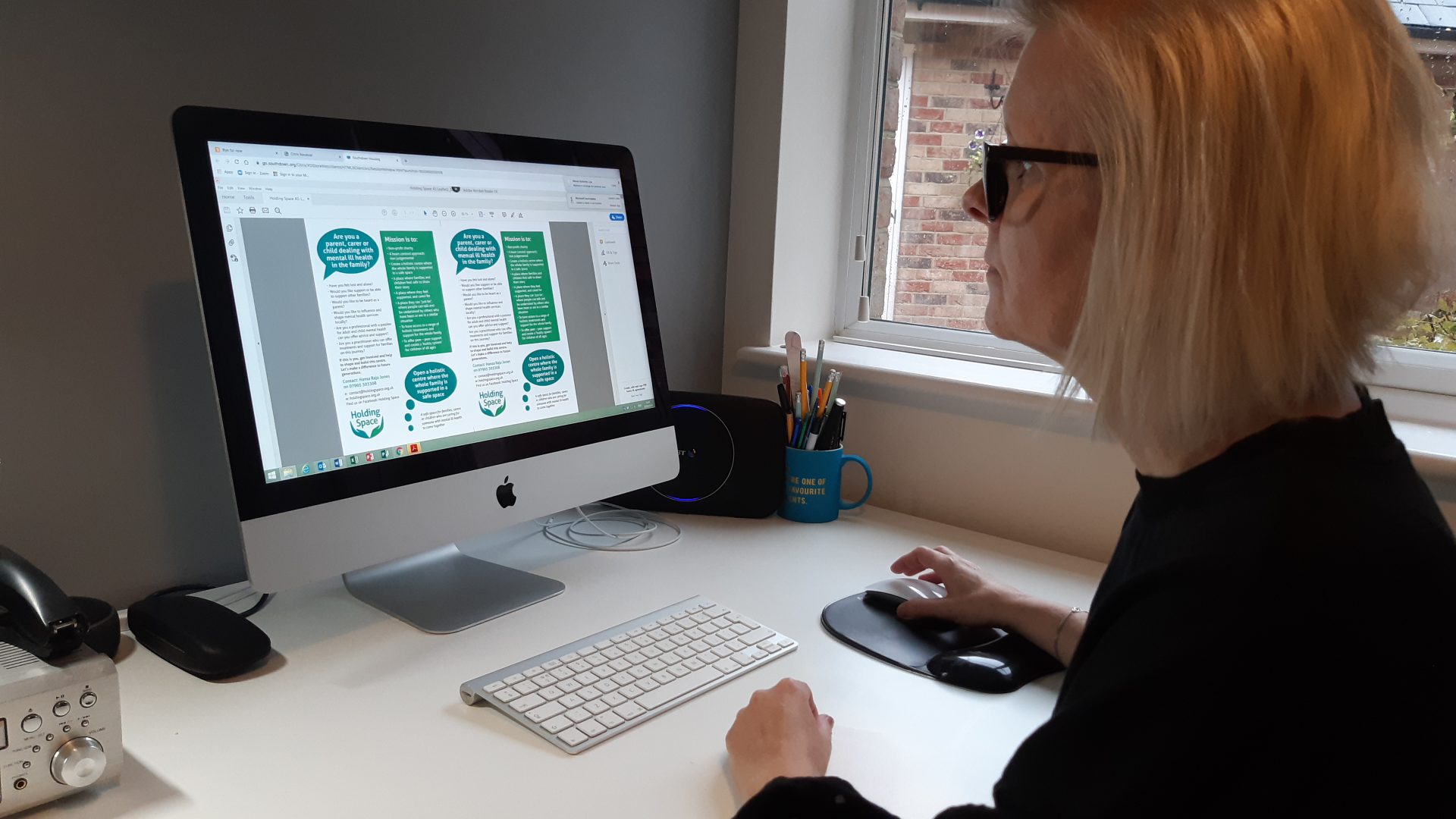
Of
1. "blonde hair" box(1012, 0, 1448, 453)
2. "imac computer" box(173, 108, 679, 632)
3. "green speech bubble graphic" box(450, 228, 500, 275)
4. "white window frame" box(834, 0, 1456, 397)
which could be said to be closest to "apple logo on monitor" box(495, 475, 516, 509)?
"imac computer" box(173, 108, 679, 632)

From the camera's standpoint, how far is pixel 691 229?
66.8 inches

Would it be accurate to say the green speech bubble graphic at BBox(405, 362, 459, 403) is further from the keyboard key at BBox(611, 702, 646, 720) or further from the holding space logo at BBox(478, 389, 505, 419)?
the keyboard key at BBox(611, 702, 646, 720)

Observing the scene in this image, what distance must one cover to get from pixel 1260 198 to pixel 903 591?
623 millimetres

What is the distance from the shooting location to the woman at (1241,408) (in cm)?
54

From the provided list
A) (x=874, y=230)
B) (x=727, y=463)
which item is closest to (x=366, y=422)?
(x=727, y=463)

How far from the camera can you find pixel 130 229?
103 centimetres

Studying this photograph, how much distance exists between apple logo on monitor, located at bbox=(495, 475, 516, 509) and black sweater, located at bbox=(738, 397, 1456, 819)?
0.64 metres

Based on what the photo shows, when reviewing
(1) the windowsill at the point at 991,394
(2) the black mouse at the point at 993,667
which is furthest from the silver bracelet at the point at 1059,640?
(1) the windowsill at the point at 991,394

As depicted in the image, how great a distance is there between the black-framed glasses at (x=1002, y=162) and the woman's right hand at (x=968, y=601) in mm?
453

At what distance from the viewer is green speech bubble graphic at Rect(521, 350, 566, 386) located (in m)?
1.14

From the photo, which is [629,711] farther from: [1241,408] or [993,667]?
[1241,408]

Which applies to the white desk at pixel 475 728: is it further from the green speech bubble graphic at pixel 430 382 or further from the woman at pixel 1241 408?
the green speech bubble graphic at pixel 430 382

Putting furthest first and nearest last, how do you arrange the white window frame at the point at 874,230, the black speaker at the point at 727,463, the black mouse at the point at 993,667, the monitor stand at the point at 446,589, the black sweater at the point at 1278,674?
the white window frame at the point at 874,230 < the black speaker at the point at 727,463 < the monitor stand at the point at 446,589 < the black mouse at the point at 993,667 < the black sweater at the point at 1278,674

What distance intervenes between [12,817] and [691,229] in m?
1.24
